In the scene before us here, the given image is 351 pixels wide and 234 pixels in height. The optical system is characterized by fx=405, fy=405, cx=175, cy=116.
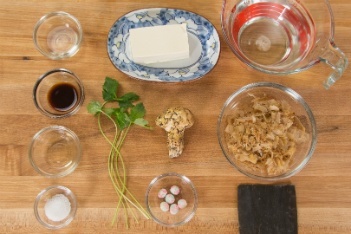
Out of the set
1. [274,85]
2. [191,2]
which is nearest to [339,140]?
[274,85]

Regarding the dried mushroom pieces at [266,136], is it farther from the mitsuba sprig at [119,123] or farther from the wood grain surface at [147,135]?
the mitsuba sprig at [119,123]

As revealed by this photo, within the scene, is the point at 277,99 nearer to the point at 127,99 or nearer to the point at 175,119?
the point at 175,119

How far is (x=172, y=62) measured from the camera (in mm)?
1271

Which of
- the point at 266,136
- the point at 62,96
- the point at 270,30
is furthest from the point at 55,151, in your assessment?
the point at 270,30

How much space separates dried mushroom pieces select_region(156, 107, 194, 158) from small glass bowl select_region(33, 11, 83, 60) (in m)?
0.36

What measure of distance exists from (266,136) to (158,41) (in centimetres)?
43

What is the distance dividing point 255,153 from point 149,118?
0.34 metres

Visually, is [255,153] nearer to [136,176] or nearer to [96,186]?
[136,176]

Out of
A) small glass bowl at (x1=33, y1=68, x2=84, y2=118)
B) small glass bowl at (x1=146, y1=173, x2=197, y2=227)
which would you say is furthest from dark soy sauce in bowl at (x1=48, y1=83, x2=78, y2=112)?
small glass bowl at (x1=146, y1=173, x2=197, y2=227)

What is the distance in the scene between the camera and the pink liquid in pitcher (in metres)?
1.26

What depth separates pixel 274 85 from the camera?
4.09 feet

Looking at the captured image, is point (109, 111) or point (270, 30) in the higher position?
point (270, 30)

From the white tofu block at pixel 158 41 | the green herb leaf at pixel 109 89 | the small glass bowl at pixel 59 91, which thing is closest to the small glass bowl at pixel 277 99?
the white tofu block at pixel 158 41

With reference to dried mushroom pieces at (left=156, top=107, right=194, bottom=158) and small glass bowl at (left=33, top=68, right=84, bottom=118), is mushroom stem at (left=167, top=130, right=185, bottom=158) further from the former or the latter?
small glass bowl at (left=33, top=68, right=84, bottom=118)
